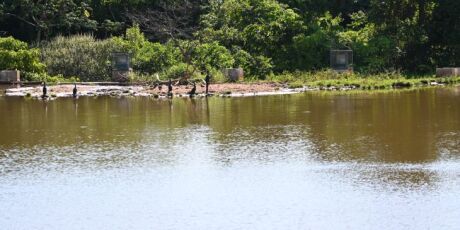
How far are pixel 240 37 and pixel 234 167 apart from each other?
948 inches

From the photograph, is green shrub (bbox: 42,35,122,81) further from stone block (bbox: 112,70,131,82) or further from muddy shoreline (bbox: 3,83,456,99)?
muddy shoreline (bbox: 3,83,456,99)

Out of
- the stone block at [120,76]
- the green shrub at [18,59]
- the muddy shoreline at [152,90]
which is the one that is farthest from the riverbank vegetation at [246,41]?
the muddy shoreline at [152,90]

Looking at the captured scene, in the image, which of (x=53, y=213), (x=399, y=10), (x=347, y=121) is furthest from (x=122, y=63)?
(x=53, y=213)

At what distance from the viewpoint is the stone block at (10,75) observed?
37.9 meters

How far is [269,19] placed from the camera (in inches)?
1636

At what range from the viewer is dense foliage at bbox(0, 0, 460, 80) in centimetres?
3881

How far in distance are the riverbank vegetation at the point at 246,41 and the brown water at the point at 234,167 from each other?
9.72m

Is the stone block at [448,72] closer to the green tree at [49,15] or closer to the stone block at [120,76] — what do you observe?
the stone block at [120,76]

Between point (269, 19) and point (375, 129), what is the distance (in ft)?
64.2

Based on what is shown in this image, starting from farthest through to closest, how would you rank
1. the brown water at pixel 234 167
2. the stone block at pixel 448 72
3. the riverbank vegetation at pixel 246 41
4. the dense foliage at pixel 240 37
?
the dense foliage at pixel 240 37 → the riverbank vegetation at pixel 246 41 → the stone block at pixel 448 72 → the brown water at pixel 234 167

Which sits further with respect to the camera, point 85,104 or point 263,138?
point 85,104

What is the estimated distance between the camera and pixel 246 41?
41.4m

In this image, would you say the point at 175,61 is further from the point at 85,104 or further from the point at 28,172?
the point at 28,172

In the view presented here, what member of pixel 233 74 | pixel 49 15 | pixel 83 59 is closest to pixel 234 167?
pixel 233 74
